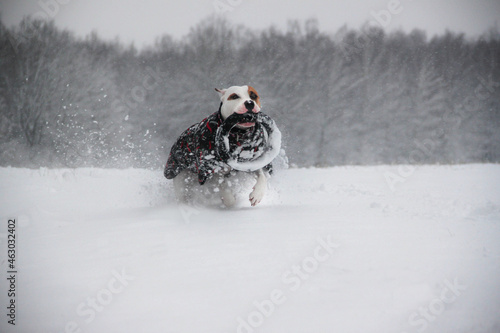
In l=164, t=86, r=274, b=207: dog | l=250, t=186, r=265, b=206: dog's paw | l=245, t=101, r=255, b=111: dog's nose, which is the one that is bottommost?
l=250, t=186, r=265, b=206: dog's paw

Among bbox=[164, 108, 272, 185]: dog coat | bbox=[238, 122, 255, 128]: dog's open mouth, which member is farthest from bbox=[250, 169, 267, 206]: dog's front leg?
bbox=[238, 122, 255, 128]: dog's open mouth

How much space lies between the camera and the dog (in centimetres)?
307

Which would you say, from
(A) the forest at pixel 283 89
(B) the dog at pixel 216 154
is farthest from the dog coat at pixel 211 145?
(A) the forest at pixel 283 89

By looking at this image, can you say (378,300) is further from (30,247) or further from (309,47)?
(309,47)

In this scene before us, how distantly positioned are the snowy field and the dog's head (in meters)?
0.99

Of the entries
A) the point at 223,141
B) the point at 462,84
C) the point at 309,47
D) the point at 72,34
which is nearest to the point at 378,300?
the point at 223,141

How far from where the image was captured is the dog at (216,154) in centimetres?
307

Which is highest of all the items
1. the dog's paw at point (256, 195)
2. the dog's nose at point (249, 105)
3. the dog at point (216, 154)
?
the dog's nose at point (249, 105)

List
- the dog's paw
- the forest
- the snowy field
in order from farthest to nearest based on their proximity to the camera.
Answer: the forest, the dog's paw, the snowy field

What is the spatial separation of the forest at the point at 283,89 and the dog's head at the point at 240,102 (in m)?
9.64

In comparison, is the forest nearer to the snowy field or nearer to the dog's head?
the dog's head

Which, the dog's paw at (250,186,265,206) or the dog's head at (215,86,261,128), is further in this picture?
the dog's paw at (250,186,265,206)

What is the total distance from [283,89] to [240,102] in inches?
441

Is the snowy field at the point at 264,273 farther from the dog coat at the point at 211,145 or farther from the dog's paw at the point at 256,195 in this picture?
the dog coat at the point at 211,145
